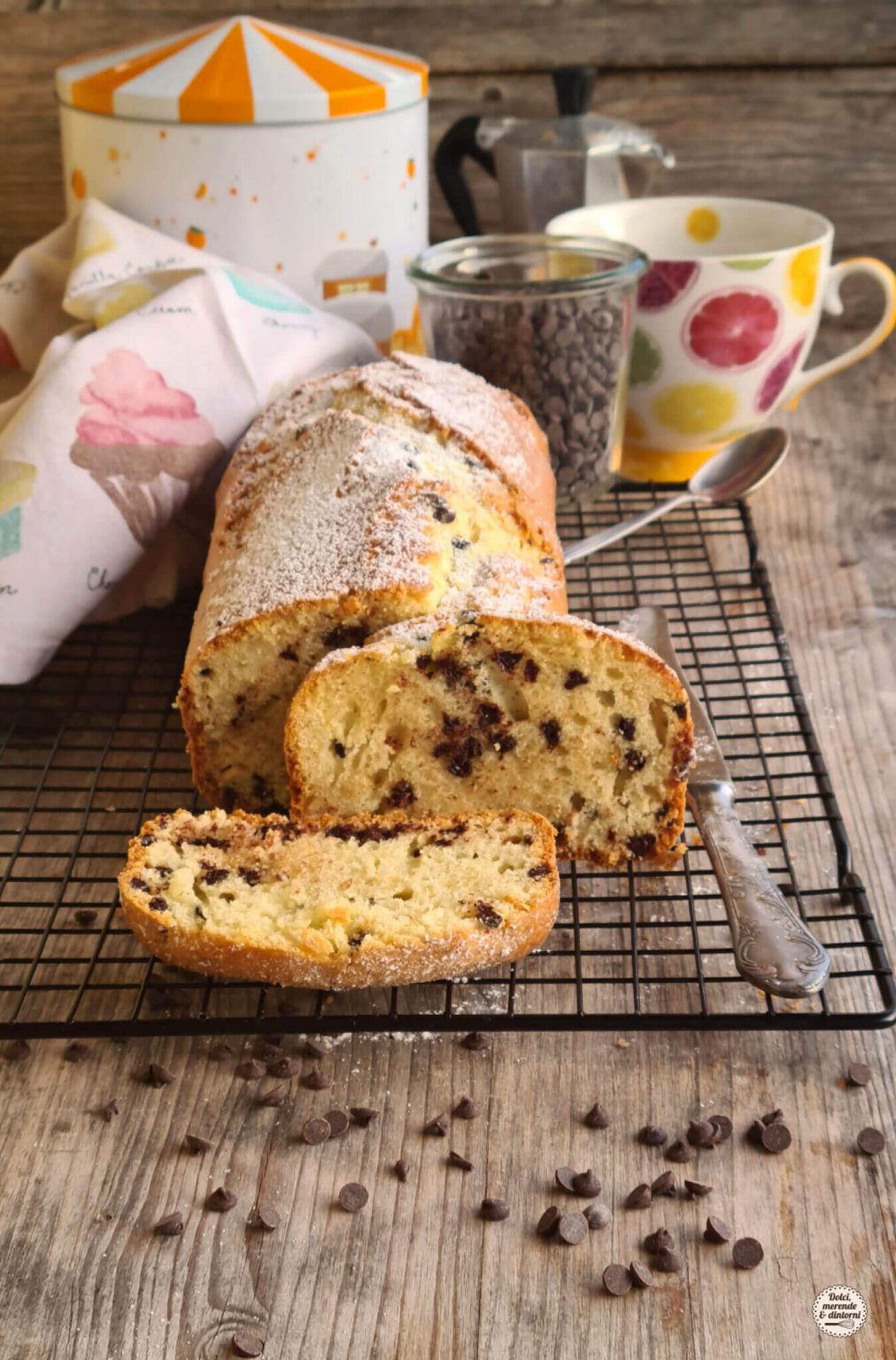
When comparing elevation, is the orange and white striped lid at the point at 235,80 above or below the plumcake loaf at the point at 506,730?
above

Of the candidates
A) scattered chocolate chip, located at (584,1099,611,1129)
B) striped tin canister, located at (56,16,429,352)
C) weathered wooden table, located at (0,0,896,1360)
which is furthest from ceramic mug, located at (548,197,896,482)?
scattered chocolate chip, located at (584,1099,611,1129)

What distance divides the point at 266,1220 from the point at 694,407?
5.67 ft

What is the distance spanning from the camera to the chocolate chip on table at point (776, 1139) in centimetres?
123

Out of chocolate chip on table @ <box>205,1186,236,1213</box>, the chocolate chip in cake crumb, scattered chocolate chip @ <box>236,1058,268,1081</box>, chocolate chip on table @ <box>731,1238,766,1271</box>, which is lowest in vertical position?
scattered chocolate chip @ <box>236,1058,268,1081</box>

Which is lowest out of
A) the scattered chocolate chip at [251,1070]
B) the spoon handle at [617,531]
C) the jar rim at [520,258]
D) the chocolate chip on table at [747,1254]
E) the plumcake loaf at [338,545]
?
the scattered chocolate chip at [251,1070]

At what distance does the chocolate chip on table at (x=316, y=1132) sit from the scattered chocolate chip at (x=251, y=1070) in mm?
93

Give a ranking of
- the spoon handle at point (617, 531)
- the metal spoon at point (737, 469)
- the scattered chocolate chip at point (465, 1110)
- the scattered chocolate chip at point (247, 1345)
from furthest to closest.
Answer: the metal spoon at point (737, 469) < the spoon handle at point (617, 531) < the scattered chocolate chip at point (465, 1110) < the scattered chocolate chip at point (247, 1345)

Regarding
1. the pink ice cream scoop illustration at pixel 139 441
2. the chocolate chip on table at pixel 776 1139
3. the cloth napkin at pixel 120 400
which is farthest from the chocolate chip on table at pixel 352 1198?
the pink ice cream scoop illustration at pixel 139 441

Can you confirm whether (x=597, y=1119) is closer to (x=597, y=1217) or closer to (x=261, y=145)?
(x=597, y=1217)

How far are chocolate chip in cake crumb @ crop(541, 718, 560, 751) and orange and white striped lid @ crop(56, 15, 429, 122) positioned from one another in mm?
1249

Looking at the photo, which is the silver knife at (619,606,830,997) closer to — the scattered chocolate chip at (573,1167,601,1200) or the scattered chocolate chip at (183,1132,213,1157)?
the scattered chocolate chip at (573,1167,601,1200)

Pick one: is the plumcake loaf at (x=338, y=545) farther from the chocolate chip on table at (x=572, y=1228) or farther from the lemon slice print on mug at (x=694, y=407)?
the chocolate chip on table at (x=572, y=1228)

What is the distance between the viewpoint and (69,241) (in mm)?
2324

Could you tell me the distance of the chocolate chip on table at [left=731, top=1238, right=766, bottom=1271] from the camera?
112 centimetres
